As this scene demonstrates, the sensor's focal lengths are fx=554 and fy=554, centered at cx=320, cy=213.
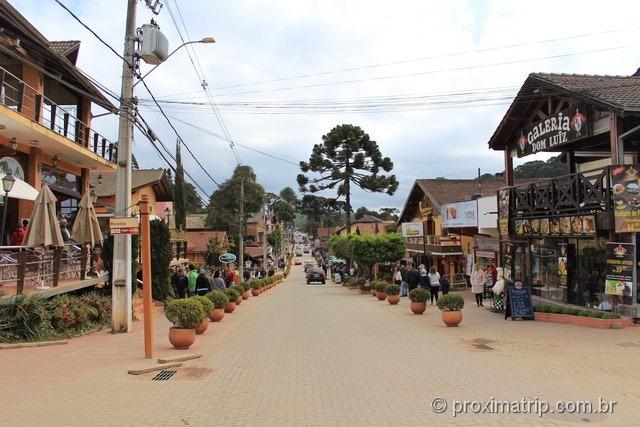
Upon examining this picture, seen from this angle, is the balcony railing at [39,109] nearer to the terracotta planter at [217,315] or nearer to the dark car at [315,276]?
the terracotta planter at [217,315]

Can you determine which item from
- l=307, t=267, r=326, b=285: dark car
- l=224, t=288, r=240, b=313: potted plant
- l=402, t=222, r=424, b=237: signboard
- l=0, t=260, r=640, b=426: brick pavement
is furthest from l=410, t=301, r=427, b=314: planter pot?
l=307, t=267, r=326, b=285: dark car

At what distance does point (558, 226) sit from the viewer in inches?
636

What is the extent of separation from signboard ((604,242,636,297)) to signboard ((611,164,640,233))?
0.51m

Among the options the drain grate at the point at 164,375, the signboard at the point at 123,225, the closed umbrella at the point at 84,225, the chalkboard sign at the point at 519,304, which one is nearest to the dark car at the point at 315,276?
the chalkboard sign at the point at 519,304

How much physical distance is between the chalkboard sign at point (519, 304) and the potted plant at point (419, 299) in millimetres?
2614

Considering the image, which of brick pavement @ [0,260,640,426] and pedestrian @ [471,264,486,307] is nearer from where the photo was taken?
brick pavement @ [0,260,640,426]

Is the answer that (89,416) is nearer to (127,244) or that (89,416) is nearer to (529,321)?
(127,244)

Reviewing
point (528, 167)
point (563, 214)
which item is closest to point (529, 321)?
point (563, 214)

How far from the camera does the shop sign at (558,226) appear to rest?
48.0ft

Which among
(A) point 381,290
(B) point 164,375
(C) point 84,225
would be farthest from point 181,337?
(A) point 381,290

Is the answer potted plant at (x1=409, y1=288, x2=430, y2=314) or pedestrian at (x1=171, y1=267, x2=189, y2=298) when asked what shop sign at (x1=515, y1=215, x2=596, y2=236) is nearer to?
potted plant at (x1=409, y1=288, x2=430, y2=314)

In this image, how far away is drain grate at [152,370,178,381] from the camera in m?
8.20

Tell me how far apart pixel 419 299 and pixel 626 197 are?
269 inches

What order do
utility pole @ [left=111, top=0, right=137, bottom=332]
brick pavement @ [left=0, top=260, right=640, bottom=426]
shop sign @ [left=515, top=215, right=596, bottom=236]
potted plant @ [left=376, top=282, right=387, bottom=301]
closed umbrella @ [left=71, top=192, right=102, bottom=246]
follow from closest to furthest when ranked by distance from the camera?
1. brick pavement @ [left=0, top=260, right=640, bottom=426]
2. utility pole @ [left=111, top=0, right=137, bottom=332]
3. closed umbrella @ [left=71, top=192, right=102, bottom=246]
4. shop sign @ [left=515, top=215, right=596, bottom=236]
5. potted plant @ [left=376, top=282, right=387, bottom=301]
